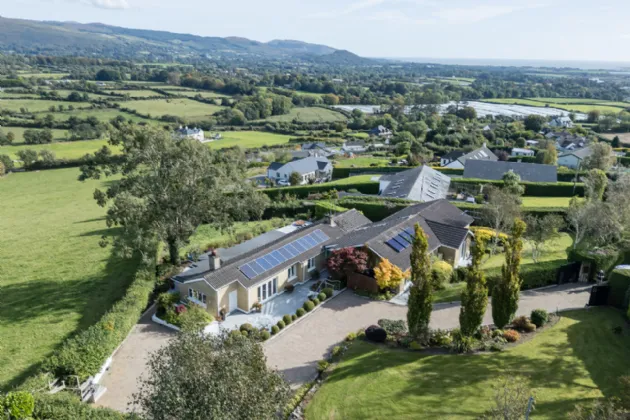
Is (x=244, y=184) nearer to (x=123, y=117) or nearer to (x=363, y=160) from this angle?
(x=363, y=160)

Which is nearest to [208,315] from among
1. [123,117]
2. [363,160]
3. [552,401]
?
[552,401]

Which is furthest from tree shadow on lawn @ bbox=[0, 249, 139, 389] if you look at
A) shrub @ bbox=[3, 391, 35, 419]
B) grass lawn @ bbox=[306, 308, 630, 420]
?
grass lawn @ bbox=[306, 308, 630, 420]

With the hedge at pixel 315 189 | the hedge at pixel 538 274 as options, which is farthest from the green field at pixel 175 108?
the hedge at pixel 538 274

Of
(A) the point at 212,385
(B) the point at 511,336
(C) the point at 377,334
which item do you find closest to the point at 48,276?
(C) the point at 377,334

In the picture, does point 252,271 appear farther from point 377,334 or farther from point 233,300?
point 377,334

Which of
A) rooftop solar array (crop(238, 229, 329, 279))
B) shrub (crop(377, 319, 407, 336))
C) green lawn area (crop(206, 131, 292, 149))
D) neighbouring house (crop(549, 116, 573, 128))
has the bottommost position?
green lawn area (crop(206, 131, 292, 149))

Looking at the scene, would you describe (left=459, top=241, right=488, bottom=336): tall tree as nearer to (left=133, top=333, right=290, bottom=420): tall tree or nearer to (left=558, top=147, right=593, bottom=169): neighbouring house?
(left=133, top=333, right=290, bottom=420): tall tree

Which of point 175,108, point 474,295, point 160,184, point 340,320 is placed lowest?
point 340,320
